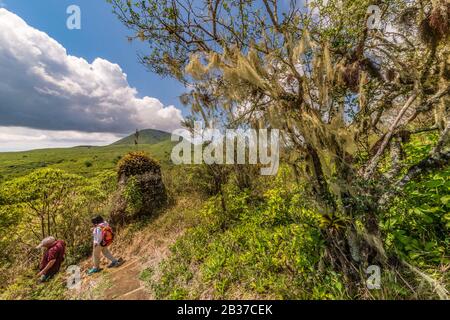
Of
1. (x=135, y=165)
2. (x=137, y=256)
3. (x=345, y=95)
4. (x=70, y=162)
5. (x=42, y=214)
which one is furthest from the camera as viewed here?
(x=70, y=162)

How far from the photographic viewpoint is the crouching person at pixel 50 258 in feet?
15.4

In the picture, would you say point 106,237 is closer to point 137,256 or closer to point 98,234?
point 98,234

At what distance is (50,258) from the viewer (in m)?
4.82

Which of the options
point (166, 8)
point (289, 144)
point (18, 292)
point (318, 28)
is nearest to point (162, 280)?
point (289, 144)

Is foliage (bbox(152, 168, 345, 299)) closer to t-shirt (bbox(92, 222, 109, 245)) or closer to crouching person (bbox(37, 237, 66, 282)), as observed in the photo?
t-shirt (bbox(92, 222, 109, 245))

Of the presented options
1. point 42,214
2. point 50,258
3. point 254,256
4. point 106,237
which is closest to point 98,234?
point 106,237

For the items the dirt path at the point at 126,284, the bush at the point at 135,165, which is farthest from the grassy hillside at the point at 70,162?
the dirt path at the point at 126,284

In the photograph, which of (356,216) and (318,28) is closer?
(356,216)

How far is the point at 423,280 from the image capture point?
1909 millimetres

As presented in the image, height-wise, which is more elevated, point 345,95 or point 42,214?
point 345,95

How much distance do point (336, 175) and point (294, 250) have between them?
1.34 meters
